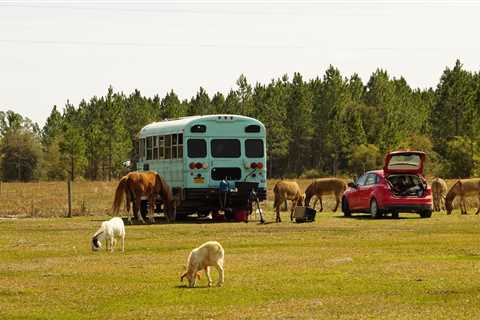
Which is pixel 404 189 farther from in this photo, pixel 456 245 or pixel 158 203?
pixel 456 245

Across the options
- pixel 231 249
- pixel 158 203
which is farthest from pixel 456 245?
pixel 158 203

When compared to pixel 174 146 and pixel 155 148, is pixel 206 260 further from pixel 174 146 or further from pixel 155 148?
pixel 155 148

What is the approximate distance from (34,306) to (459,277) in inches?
268

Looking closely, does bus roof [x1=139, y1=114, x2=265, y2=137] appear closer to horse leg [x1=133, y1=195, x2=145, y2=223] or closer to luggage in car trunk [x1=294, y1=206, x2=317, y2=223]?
horse leg [x1=133, y1=195, x2=145, y2=223]

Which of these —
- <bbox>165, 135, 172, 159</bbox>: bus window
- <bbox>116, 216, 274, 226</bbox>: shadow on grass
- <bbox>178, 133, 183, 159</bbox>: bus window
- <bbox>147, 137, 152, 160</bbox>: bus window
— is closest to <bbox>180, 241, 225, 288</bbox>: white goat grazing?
<bbox>116, 216, 274, 226</bbox>: shadow on grass

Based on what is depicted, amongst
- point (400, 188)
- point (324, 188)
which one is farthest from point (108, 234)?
point (324, 188)

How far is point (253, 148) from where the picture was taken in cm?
3788

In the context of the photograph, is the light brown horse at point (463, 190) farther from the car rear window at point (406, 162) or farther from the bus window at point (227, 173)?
the bus window at point (227, 173)

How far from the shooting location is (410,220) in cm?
3600

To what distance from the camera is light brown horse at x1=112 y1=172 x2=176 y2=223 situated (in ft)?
122

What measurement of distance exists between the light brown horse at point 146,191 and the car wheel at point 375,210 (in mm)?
6999

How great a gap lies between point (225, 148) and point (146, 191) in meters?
3.13

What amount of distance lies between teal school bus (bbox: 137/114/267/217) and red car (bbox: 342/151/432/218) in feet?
13.0

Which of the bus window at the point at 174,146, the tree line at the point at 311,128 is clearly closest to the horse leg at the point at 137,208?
the bus window at the point at 174,146
